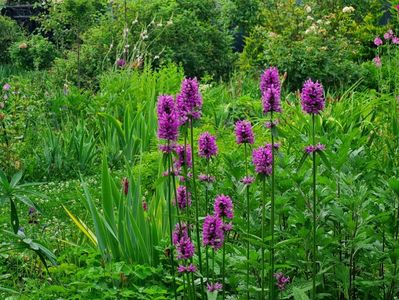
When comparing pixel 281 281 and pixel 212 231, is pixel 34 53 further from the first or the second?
pixel 212 231

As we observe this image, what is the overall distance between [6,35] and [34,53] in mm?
1698

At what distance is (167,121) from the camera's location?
2.15 metres

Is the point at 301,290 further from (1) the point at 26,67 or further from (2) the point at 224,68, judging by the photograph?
(1) the point at 26,67

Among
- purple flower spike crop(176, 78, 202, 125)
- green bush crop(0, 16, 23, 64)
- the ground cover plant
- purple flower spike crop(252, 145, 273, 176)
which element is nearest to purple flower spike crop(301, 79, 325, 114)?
the ground cover plant

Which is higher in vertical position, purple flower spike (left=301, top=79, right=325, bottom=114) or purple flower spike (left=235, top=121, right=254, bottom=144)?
purple flower spike (left=301, top=79, right=325, bottom=114)

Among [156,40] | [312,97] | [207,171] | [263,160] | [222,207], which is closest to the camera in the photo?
[312,97]

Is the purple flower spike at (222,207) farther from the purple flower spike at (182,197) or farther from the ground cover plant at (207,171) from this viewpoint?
the purple flower spike at (182,197)

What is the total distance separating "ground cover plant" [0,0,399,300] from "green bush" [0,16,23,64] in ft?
8.20

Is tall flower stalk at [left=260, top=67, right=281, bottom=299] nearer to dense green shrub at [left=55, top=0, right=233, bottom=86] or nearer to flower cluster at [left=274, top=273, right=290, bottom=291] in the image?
flower cluster at [left=274, top=273, right=290, bottom=291]

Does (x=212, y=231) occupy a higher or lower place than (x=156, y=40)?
lower

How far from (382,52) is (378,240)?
8423mm

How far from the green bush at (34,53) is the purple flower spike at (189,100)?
35.6 ft


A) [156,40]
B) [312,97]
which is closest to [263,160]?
[312,97]

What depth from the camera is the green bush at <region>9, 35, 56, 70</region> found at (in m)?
12.9
